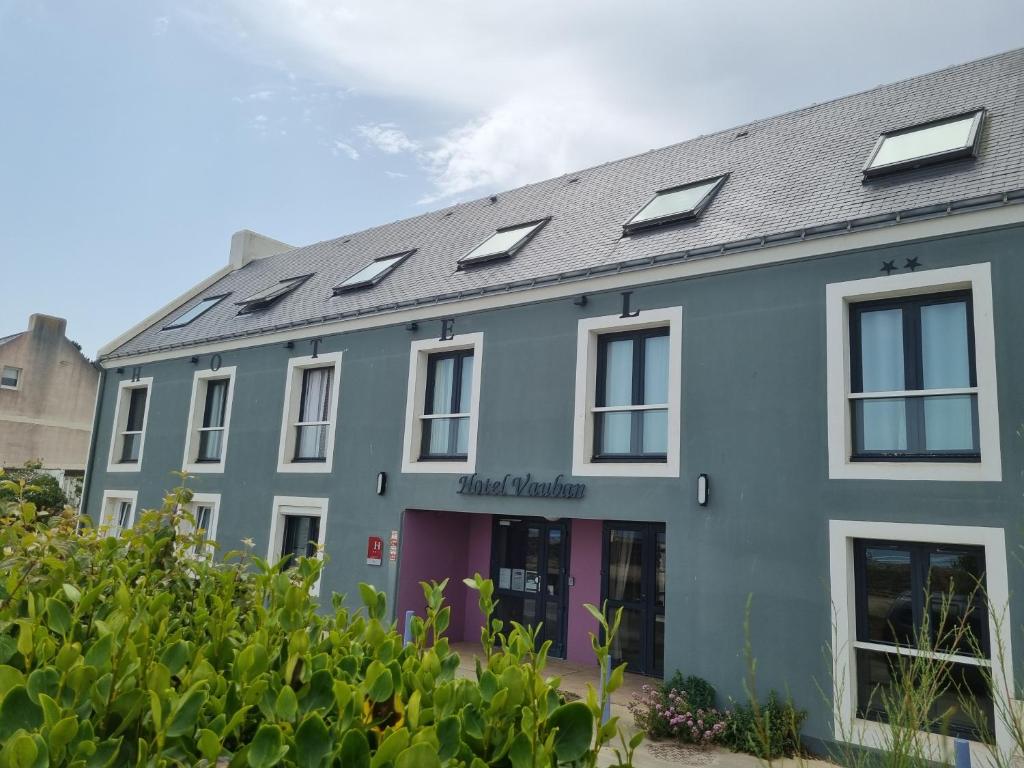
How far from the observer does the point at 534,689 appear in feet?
5.92

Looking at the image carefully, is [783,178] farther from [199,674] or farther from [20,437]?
[20,437]

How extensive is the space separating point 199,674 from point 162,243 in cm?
1408

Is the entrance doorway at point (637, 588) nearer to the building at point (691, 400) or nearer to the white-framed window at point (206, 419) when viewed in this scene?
the building at point (691, 400)

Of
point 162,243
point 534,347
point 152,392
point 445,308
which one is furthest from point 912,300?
point 152,392

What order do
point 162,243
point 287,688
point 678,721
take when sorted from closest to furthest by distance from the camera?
point 287,688
point 678,721
point 162,243

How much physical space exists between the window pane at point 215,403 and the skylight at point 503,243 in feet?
20.5

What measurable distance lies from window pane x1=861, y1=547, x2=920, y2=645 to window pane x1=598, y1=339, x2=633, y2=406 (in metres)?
3.55

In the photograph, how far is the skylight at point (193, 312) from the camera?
1759cm

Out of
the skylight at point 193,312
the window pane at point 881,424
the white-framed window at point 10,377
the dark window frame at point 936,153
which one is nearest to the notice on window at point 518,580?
the window pane at point 881,424

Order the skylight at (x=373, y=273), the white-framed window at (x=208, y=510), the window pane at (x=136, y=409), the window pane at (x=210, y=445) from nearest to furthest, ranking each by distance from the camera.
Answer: the skylight at (x=373, y=273) → the white-framed window at (x=208, y=510) → the window pane at (x=210, y=445) → the window pane at (x=136, y=409)

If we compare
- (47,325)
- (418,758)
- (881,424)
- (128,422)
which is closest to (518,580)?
(881,424)

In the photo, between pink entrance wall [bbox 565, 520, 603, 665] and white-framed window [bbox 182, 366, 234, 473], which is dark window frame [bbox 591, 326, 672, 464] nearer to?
pink entrance wall [bbox 565, 520, 603, 665]

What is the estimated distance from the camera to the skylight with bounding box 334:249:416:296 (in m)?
14.3

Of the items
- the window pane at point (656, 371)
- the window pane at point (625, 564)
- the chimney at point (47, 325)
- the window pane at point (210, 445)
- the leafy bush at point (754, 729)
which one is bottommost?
the leafy bush at point (754, 729)
